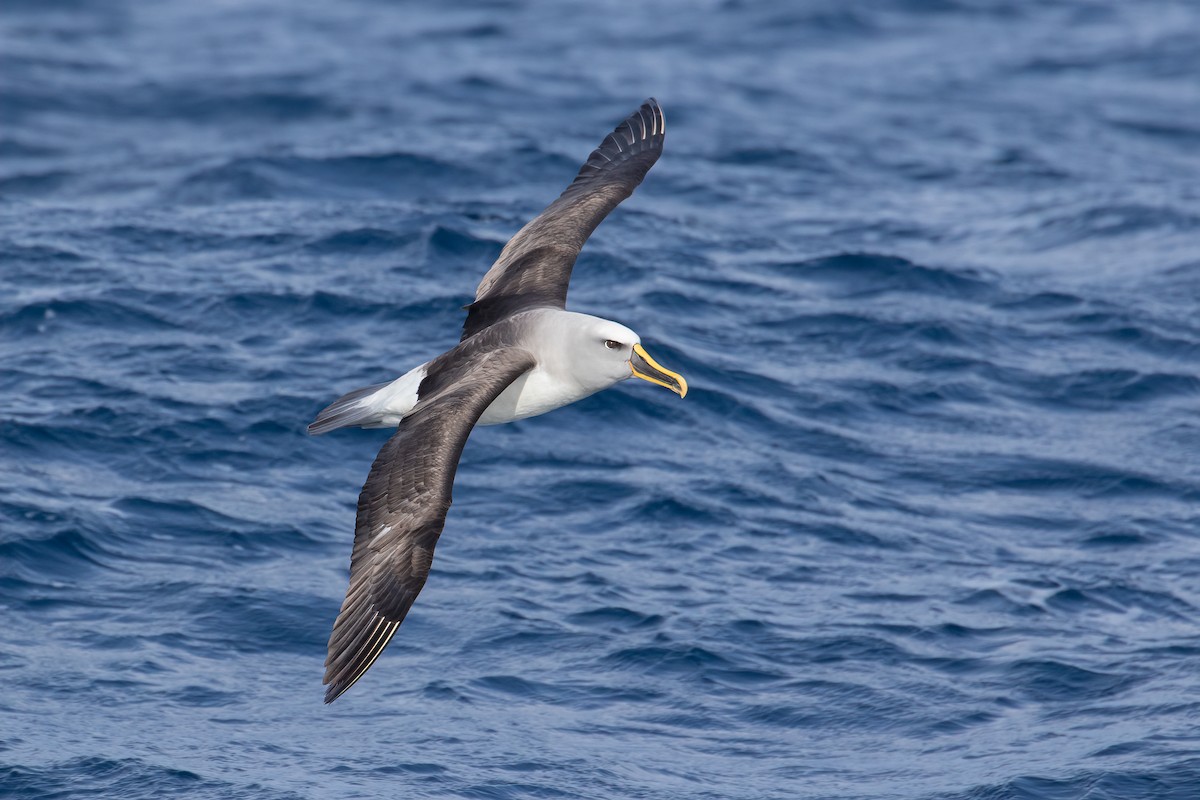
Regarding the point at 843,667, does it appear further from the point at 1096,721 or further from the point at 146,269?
the point at 146,269

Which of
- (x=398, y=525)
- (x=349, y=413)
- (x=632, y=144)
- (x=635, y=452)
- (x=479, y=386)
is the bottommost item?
(x=635, y=452)

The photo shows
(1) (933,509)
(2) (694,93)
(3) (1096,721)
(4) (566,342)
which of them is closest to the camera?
(4) (566,342)

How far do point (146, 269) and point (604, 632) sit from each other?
7.85 meters

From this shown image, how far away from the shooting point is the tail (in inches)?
463

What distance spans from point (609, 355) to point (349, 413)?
1808 millimetres

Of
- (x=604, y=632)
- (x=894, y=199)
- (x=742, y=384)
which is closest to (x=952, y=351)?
(x=742, y=384)

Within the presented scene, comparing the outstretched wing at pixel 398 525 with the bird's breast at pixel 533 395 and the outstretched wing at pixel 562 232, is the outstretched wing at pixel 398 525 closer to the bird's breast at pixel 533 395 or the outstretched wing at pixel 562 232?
the bird's breast at pixel 533 395

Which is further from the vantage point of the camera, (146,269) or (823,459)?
(146,269)

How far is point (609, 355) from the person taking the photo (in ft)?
38.0

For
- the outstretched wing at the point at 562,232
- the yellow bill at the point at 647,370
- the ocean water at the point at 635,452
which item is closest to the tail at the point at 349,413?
the outstretched wing at the point at 562,232

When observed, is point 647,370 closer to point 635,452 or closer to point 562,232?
point 562,232

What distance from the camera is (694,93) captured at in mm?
27172

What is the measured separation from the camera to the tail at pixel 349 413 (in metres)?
11.8

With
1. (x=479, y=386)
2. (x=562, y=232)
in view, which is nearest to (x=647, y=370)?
(x=479, y=386)
